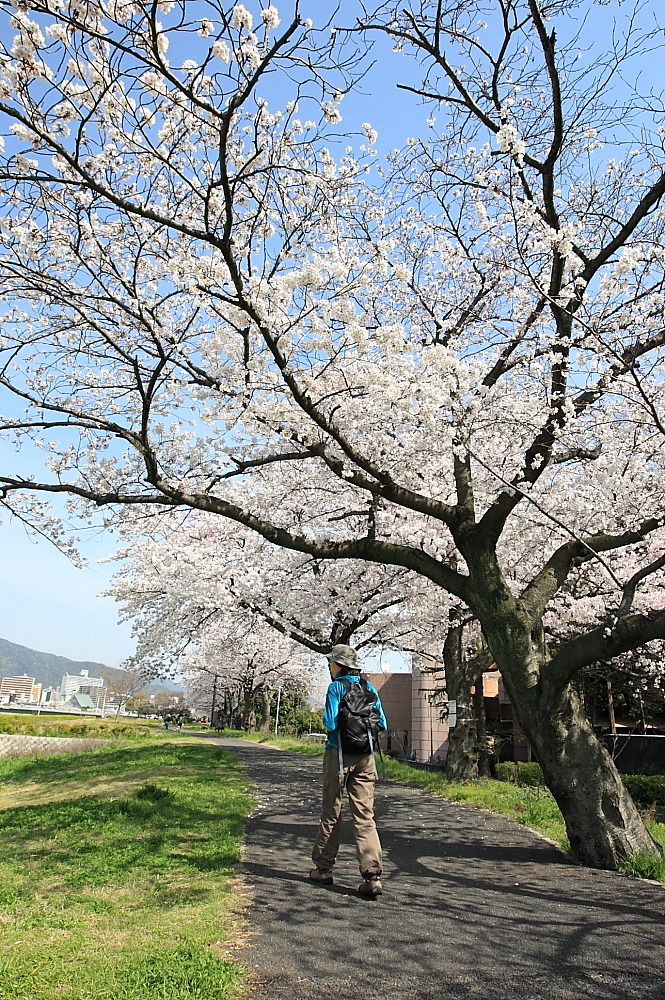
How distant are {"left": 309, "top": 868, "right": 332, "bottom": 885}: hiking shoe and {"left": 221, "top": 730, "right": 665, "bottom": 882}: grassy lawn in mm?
2515

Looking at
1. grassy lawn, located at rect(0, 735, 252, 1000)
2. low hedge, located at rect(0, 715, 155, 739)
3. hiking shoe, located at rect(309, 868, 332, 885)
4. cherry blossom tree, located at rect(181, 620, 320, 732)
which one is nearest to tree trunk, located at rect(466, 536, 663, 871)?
hiking shoe, located at rect(309, 868, 332, 885)

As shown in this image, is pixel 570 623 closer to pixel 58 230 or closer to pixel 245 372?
pixel 245 372

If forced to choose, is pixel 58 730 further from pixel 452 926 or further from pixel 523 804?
pixel 452 926

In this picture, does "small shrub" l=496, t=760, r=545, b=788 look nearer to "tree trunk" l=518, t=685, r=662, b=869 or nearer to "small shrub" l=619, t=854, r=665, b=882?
"tree trunk" l=518, t=685, r=662, b=869

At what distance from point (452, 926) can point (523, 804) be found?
5661 mm

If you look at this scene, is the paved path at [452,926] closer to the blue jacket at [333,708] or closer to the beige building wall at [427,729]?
the blue jacket at [333,708]

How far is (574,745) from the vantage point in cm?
585

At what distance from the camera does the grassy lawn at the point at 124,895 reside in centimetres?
290

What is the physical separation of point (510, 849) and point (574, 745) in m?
1.34

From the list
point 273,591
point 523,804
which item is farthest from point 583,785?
point 273,591

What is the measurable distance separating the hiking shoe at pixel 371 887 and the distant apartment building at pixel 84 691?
322ft

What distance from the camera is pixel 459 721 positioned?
12875mm

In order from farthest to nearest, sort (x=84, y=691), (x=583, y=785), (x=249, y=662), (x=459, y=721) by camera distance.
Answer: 1. (x=84, y=691)
2. (x=249, y=662)
3. (x=459, y=721)
4. (x=583, y=785)

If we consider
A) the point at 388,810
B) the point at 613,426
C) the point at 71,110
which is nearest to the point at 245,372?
the point at 71,110
